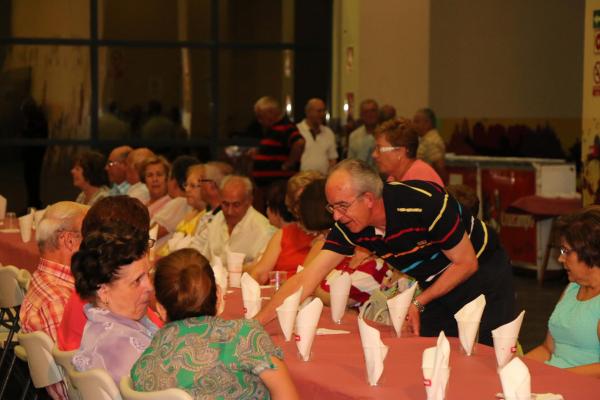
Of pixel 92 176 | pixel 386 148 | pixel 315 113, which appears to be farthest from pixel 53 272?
pixel 315 113

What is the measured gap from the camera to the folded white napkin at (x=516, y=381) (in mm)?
2865

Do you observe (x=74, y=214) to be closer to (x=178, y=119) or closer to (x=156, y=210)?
(x=156, y=210)

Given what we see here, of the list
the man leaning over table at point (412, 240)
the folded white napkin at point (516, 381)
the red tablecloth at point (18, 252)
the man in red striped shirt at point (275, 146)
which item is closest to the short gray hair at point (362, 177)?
the man leaning over table at point (412, 240)

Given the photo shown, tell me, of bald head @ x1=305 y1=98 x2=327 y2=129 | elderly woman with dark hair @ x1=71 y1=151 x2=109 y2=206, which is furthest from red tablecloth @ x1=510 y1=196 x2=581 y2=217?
elderly woman with dark hair @ x1=71 y1=151 x2=109 y2=206

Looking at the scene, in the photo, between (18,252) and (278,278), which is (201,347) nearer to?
(278,278)

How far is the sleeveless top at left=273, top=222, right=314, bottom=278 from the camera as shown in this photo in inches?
241

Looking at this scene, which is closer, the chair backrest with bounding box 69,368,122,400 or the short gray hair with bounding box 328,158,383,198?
the chair backrest with bounding box 69,368,122,400

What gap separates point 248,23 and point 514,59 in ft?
12.0

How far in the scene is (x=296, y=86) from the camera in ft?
48.3

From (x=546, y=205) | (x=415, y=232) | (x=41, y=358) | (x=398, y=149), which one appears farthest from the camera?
(x=546, y=205)

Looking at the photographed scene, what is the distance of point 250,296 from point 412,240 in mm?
665

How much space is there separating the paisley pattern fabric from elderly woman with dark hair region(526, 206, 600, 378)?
53.3 inches

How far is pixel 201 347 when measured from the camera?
3246 millimetres

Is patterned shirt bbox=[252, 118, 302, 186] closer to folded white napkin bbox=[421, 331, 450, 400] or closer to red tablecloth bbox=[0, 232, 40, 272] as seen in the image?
red tablecloth bbox=[0, 232, 40, 272]
